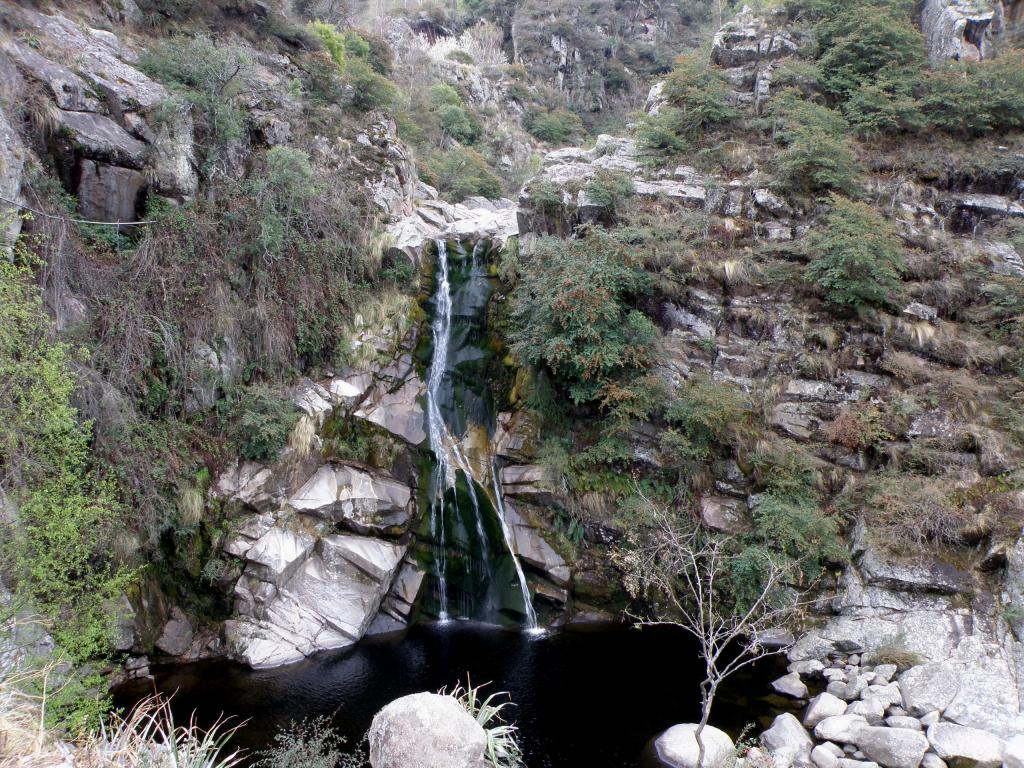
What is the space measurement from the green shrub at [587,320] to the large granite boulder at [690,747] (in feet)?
Result: 22.5

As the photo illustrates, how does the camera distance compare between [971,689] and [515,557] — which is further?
[515,557]

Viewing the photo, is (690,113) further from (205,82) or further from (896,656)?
(896,656)

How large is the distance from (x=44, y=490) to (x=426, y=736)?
21.6 feet

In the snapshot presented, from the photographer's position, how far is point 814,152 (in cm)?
1477

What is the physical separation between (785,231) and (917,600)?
9.46 meters

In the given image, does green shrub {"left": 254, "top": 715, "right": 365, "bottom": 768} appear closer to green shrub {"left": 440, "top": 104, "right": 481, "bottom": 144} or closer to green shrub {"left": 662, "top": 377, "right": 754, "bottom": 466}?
green shrub {"left": 662, "top": 377, "right": 754, "bottom": 466}

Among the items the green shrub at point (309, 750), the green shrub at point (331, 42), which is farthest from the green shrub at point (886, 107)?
the green shrub at point (309, 750)

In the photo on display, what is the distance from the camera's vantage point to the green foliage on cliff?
7.38 meters

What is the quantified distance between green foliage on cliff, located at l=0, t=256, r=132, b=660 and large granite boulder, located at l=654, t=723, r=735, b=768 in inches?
320

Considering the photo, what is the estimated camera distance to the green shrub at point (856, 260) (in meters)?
12.4

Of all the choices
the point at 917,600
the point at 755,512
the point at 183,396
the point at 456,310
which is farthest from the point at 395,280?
the point at 917,600

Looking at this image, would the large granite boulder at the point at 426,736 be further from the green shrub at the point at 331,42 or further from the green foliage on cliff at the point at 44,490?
the green shrub at the point at 331,42

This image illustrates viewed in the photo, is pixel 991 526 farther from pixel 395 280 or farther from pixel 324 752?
pixel 395 280

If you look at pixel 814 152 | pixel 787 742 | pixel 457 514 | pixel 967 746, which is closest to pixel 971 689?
pixel 967 746
